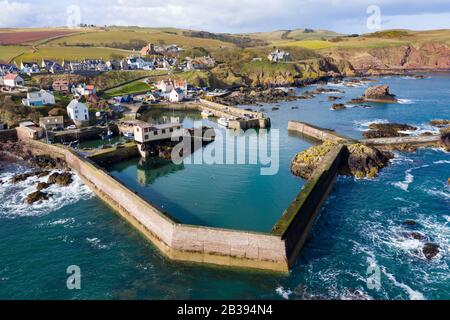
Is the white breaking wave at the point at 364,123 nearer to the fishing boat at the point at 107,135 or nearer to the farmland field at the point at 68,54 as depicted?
the fishing boat at the point at 107,135

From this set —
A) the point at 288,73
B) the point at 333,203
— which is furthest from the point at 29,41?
the point at 333,203

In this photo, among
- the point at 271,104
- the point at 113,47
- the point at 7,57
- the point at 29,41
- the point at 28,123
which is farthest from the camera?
the point at 113,47

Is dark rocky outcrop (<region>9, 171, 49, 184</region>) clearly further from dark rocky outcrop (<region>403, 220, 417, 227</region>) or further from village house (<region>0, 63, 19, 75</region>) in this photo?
village house (<region>0, 63, 19, 75</region>)

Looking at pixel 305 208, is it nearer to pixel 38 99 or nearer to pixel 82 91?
pixel 38 99

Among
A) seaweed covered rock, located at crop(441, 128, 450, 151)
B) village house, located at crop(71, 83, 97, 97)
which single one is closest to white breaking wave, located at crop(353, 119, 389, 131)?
seaweed covered rock, located at crop(441, 128, 450, 151)

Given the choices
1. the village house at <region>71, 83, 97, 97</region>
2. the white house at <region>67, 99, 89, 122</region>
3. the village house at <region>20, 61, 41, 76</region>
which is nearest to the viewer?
the white house at <region>67, 99, 89, 122</region>
